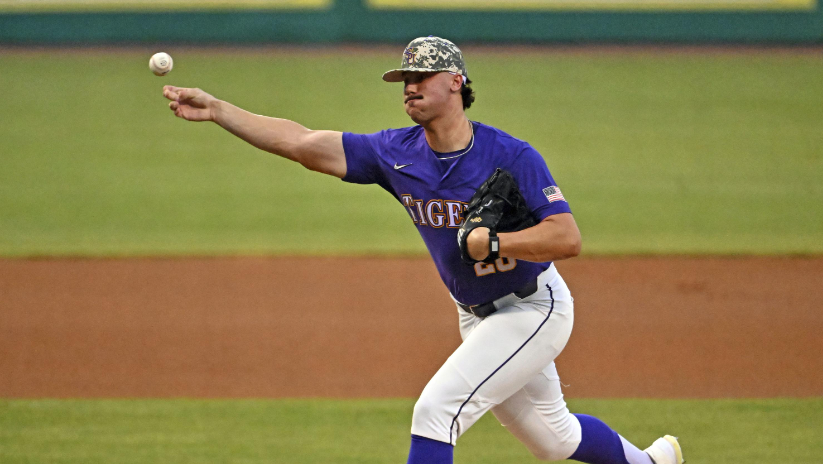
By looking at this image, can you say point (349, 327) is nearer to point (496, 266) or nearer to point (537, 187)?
point (496, 266)

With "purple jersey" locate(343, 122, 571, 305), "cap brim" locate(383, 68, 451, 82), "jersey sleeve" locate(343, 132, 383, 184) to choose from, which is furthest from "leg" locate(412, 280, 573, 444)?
"cap brim" locate(383, 68, 451, 82)

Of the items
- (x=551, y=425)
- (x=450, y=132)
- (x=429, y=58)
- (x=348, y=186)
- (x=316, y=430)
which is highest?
(x=429, y=58)

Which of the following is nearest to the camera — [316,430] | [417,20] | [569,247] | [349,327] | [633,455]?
[569,247]

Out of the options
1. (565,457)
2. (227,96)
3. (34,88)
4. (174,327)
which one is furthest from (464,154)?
(34,88)

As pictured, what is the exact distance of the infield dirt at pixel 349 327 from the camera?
6.04 metres

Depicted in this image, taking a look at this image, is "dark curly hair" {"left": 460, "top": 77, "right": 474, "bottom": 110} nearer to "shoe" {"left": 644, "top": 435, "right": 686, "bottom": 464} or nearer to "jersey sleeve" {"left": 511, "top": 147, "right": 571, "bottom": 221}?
"jersey sleeve" {"left": 511, "top": 147, "right": 571, "bottom": 221}

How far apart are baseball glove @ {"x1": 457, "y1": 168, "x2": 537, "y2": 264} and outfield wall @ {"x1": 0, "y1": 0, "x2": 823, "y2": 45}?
1264 cm

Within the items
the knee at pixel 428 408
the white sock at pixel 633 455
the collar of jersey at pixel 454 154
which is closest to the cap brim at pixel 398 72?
the collar of jersey at pixel 454 154

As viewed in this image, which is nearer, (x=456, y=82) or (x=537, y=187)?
(x=537, y=187)

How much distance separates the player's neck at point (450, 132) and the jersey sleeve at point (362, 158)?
27 cm

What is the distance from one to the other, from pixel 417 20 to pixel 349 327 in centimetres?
971

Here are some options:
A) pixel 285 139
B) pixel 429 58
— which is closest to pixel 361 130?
pixel 285 139

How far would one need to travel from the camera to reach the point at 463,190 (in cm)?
377

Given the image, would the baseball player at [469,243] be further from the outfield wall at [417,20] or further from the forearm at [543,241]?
the outfield wall at [417,20]
